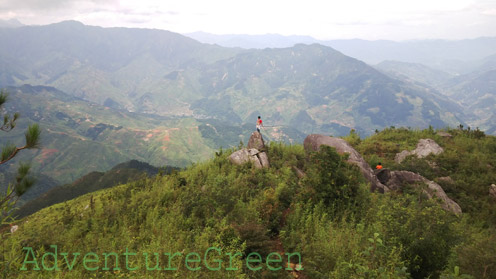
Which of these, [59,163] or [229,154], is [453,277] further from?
[59,163]

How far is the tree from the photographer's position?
545cm

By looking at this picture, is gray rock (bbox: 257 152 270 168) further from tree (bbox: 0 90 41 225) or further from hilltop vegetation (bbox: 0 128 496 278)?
tree (bbox: 0 90 41 225)

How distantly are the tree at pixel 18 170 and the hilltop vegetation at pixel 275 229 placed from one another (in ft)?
4.14

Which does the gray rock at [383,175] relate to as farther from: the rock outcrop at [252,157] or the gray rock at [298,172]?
the rock outcrop at [252,157]

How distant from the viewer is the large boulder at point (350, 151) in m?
12.2

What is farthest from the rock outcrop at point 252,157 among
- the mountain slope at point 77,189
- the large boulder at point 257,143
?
the mountain slope at point 77,189

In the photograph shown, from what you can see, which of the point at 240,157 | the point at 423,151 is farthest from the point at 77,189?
the point at 423,151

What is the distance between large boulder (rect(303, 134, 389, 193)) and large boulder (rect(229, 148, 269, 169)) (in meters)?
3.29

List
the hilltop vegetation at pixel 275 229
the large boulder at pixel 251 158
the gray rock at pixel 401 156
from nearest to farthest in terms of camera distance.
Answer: the hilltop vegetation at pixel 275 229 < the large boulder at pixel 251 158 < the gray rock at pixel 401 156

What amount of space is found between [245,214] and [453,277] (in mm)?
5636

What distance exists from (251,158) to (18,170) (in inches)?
396

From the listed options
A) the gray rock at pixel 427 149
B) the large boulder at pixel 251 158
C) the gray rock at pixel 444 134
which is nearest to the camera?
the large boulder at pixel 251 158

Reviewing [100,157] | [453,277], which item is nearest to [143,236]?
[453,277]

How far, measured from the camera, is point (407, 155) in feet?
55.8
